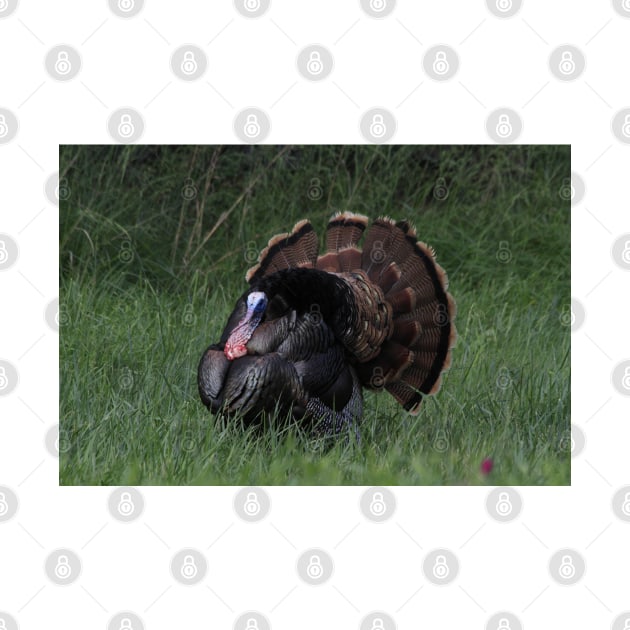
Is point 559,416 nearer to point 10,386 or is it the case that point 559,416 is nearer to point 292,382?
point 292,382

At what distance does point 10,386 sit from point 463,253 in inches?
164

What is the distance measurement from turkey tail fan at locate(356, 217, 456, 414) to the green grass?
0.21m

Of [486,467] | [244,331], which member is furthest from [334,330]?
[486,467]

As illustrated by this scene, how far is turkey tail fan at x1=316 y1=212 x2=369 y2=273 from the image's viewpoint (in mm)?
5207

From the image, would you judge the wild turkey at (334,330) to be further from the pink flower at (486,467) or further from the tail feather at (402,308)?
the pink flower at (486,467)

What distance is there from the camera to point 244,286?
718cm

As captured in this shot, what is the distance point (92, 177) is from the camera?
730 cm

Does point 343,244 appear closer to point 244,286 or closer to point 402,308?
point 402,308

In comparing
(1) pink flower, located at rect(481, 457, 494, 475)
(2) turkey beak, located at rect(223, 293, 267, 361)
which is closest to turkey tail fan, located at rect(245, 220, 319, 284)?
(2) turkey beak, located at rect(223, 293, 267, 361)

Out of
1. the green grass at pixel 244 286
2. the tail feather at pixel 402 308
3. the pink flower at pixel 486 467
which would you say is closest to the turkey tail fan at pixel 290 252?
the tail feather at pixel 402 308

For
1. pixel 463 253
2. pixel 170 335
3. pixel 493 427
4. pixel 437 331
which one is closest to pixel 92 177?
pixel 170 335

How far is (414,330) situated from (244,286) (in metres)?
Result: 2.39

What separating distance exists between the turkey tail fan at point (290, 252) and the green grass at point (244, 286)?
0.78 m

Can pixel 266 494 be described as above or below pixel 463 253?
below
